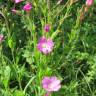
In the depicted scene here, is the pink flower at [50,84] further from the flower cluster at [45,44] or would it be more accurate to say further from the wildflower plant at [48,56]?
the flower cluster at [45,44]

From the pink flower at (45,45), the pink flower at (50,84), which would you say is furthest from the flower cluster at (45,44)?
the pink flower at (50,84)

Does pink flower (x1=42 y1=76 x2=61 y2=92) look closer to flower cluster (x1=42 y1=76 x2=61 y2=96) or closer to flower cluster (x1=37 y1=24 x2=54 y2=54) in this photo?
flower cluster (x1=42 y1=76 x2=61 y2=96)

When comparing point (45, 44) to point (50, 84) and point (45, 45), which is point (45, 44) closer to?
point (45, 45)

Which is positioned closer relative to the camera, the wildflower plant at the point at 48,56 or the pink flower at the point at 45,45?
the pink flower at the point at 45,45

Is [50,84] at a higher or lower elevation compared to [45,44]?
lower

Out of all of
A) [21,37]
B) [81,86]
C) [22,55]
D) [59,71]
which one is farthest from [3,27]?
[81,86]

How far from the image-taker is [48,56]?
2037 millimetres

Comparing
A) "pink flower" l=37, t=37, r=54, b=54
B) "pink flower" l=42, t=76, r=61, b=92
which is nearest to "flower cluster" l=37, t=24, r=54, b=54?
"pink flower" l=37, t=37, r=54, b=54

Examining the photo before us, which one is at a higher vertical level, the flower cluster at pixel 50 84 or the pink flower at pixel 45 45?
the pink flower at pixel 45 45

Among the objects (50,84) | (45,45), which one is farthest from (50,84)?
(45,45)

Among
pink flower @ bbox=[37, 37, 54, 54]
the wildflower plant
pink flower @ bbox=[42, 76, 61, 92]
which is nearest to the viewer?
pink flower @ bbox=[42, 76, 61, 92]

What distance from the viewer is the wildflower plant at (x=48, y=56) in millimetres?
2066

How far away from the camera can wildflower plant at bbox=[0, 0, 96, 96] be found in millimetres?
2066

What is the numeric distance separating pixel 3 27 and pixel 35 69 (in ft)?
1.54
